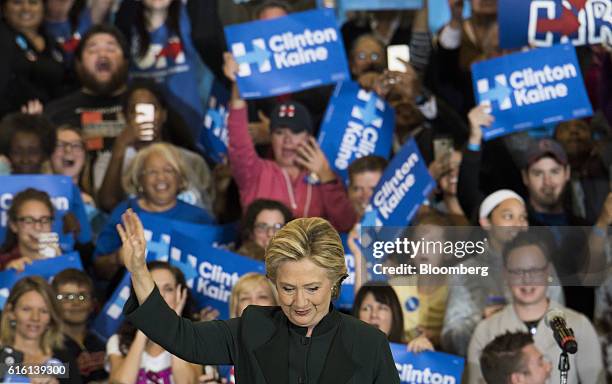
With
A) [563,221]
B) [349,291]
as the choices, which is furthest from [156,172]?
[563,221]

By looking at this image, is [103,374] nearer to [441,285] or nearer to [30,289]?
[30,289]

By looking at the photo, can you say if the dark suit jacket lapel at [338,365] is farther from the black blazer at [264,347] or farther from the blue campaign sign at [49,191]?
the blue campaign sign at [49,191]

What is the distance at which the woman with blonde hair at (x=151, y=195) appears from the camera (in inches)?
283

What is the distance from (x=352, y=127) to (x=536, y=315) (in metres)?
1.90

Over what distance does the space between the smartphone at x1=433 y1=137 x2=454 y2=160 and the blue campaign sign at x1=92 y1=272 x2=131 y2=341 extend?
1884mm

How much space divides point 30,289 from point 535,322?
7.46ft

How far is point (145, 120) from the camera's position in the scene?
300 inches

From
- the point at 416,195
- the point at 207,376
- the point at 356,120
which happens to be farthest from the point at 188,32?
the point at 207,376

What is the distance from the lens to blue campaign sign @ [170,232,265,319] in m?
6.57

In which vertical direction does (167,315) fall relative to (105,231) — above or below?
below

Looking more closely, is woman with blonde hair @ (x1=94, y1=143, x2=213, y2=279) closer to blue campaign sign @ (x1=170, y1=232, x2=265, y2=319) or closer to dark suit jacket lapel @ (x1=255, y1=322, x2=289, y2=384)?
blue campaign sign @ (x1=170, y1=232, x2=265, y2=319)

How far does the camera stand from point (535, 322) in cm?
598

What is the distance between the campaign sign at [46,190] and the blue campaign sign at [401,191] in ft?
4.88

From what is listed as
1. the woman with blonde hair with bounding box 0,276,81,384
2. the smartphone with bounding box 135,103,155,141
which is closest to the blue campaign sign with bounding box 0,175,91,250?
the woman with blonde hair with bounding box 0,276,81,384
